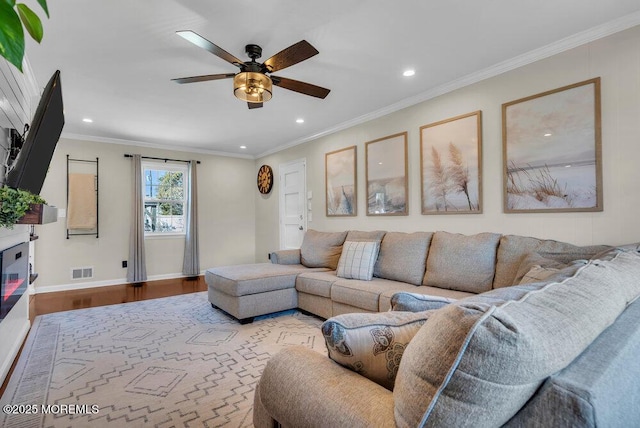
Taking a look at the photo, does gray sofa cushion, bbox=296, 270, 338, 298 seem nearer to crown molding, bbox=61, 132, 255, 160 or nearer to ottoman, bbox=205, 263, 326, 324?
ottoman, bbox=205, 263, 326, 324

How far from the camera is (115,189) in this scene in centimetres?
529

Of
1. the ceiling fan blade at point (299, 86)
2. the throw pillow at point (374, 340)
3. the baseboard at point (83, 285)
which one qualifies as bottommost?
the baseboard at point (83, 285)

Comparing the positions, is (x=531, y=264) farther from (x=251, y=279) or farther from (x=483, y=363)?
(x=251, y=279)

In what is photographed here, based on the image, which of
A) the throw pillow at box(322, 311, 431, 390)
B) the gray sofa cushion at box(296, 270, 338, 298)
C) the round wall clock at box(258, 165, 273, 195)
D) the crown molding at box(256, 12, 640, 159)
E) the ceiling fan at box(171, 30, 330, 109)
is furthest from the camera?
the round wall clock at box(258, 165, 273, 195)

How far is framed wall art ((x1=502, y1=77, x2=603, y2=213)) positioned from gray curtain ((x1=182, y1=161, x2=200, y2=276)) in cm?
508

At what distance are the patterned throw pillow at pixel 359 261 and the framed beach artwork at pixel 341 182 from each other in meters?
1.00

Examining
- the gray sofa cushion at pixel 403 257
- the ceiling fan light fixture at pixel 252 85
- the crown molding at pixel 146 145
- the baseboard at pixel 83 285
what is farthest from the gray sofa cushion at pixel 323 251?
the crown molding at pixel 146 145

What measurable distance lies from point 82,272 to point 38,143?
3.79 metres

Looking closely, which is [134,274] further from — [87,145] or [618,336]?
[618,336]

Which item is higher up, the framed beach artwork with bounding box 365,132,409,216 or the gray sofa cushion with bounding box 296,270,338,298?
the framed beach artwork with bounding box 365,132,409,216

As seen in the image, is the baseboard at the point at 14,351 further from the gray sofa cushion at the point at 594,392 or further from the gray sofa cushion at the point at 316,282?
the gray sofa cushion at the point at 594,392

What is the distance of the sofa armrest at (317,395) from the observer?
0.77 m

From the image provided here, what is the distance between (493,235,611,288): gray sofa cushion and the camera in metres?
2.15

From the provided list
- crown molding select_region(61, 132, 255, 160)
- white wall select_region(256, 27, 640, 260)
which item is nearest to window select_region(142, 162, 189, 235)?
crown molding select_region(61, 132, 255, 160)
